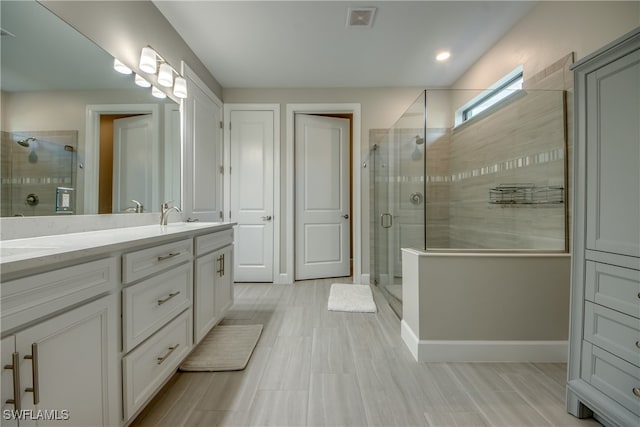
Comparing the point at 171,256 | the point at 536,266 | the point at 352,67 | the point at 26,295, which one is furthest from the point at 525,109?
the point at 26,295

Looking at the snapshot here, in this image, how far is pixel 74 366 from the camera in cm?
86

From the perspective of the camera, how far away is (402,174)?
8.65 ft

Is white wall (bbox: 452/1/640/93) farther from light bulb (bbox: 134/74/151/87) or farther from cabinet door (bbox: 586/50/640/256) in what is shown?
light bulb (bbox: 134/74/151/87)

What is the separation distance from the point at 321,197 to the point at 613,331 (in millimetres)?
2976

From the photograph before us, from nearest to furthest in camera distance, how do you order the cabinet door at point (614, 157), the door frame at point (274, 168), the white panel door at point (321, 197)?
the cabinet door at point (614, 157)
the door frame at point (274, 168)
the white panel door at point (321, 197)

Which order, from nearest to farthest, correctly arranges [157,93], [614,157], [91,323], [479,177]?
[91,323] < [614,157] < [157,93] < [479,177]

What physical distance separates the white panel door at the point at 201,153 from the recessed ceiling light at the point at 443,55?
97.3 inches

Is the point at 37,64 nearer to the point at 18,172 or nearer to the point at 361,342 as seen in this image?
the point at 18,172

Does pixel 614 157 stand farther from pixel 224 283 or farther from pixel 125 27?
pixel 125 27

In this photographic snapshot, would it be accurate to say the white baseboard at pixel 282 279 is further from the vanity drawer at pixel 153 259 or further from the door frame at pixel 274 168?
the vanity drawer at pixel 153 259

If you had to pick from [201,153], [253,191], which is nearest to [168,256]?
[201,153]

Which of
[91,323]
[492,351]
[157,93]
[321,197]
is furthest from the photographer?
[321,197]

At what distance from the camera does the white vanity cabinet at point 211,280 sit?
5.61 feet

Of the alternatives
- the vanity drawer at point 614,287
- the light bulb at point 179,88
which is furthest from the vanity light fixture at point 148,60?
the vanity drawer at point 614,287
